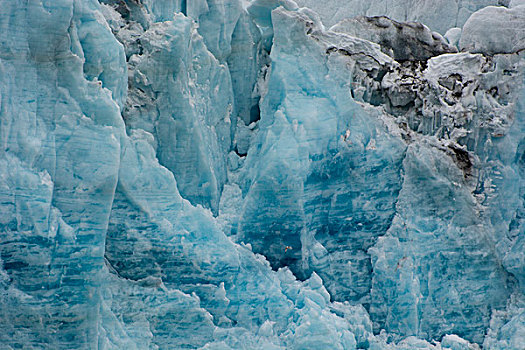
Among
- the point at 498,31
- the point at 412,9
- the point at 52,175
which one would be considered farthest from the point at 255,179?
the point at 412,9

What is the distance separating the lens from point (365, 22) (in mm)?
8258

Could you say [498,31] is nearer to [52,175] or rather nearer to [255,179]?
[255,179]

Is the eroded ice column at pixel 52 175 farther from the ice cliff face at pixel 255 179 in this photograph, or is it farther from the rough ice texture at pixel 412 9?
the rough ice texture at pixel 412 9

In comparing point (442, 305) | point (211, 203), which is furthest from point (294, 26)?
Result: point (442, 305)

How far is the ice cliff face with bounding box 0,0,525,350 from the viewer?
568cm

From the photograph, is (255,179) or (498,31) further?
(498,31)

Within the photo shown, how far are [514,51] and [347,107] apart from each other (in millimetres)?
1980

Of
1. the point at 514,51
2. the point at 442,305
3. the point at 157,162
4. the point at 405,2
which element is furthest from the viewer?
the point at 405,2

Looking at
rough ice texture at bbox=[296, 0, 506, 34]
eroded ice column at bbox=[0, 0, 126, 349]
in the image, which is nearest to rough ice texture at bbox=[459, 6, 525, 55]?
rough ice texture at bbox=[296, 0, 506, 34]

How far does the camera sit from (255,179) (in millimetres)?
7133

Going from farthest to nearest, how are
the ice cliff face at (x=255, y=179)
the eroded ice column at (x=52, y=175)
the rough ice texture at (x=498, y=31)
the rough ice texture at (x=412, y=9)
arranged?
the rough ice texture at (x=412, y=9) < the rough ice texture at (x=498, y=31) < the ice cliff face at (x=255, y=179) < the eroded ice column at (x=52, y=175)

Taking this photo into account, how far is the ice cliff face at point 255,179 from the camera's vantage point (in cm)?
568

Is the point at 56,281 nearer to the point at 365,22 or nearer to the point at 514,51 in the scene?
the point at 365,22

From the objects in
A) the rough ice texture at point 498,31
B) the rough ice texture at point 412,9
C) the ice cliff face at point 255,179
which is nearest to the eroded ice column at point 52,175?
the ice cliff face at point 255,179
